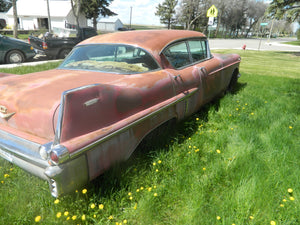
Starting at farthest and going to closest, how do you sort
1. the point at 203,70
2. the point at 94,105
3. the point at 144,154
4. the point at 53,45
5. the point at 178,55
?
the point at 53,45, the point at 203,70, the point at 178,55, the point at 144,154, the point at 94,105

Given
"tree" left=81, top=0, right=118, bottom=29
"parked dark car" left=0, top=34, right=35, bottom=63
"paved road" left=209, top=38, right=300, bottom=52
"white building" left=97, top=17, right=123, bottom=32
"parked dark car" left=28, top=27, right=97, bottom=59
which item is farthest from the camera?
"white building" left=97, top=17, right=123, bottom=32

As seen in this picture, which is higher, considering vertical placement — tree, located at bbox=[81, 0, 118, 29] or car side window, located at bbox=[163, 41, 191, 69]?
tree, located at bbox=[81, 0, 118, 29]

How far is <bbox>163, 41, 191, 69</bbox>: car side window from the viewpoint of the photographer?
2902mm

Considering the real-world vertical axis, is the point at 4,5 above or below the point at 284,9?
above

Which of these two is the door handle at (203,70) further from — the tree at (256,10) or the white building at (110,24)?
the tree at (256,10)

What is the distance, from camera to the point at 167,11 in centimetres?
5194

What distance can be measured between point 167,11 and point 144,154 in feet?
183

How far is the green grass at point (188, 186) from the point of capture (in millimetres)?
1751

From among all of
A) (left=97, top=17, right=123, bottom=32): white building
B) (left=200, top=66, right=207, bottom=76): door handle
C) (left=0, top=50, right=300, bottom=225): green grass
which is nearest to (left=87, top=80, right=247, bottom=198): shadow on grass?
(left=0, top=50, right=300, bottom=225): green grass

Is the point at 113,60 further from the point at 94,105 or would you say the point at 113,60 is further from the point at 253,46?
Answer: the point at 253,46

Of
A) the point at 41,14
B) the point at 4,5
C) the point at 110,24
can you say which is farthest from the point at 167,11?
the point at 4,5

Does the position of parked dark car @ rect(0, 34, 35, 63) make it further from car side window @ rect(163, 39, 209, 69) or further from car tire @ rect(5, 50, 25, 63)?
car side window @ rect(163, 39, 209, 69)

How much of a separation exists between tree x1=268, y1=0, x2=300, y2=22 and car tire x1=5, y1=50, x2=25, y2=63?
644 inches

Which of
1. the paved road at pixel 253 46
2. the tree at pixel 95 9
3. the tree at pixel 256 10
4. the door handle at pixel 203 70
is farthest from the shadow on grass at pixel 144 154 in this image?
the tree at pixel 256 10
